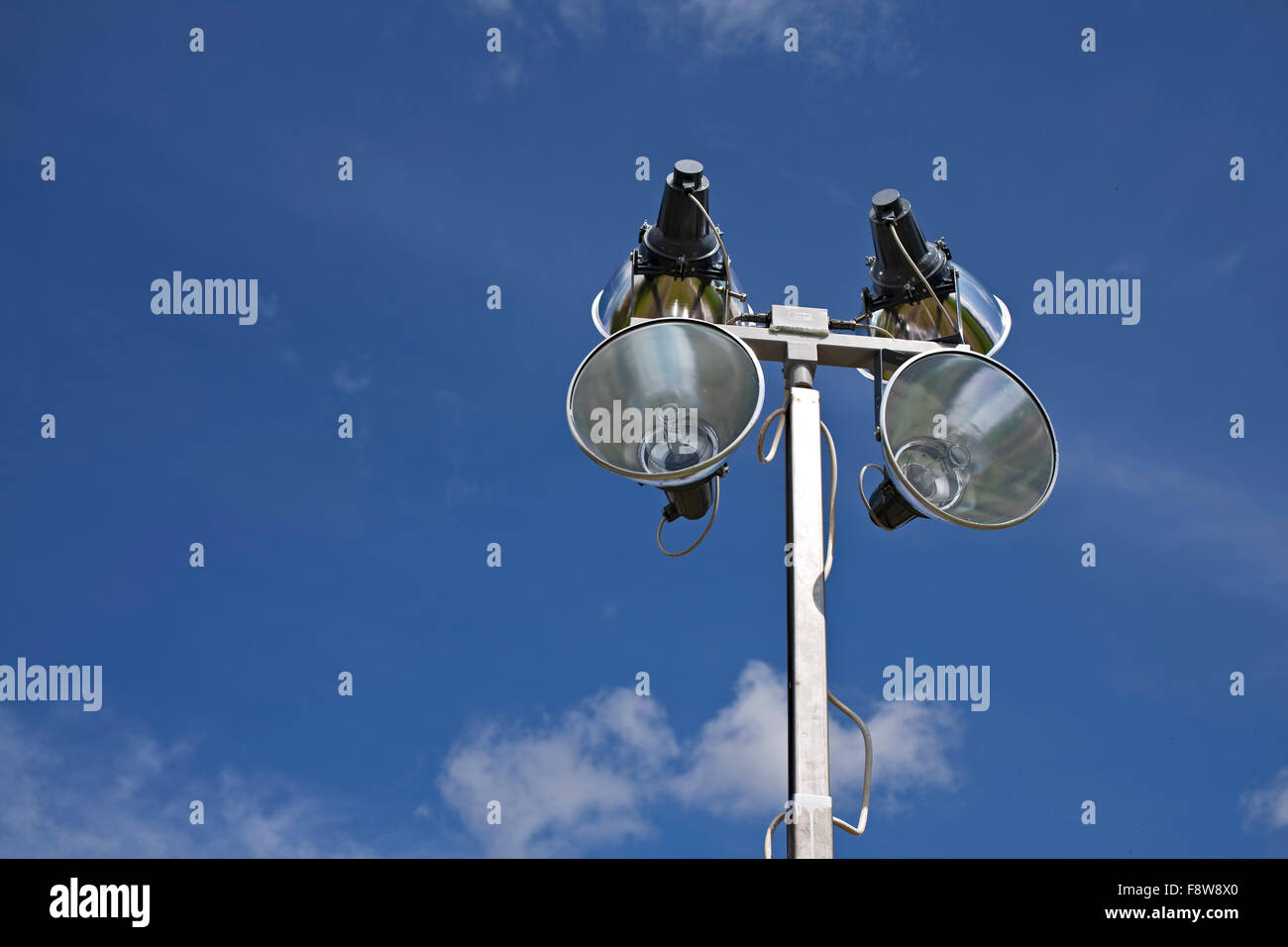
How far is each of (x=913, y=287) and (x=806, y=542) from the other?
6.13 ft

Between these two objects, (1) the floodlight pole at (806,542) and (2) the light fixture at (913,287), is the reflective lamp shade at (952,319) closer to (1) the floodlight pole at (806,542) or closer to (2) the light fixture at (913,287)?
(2) the light fixture at (913,287)

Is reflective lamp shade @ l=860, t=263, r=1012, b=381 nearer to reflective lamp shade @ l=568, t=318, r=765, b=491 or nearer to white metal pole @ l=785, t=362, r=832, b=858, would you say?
white metal pole @ l=785, t=362, r=832, b=858

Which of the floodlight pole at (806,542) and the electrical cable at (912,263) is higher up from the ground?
the electrical cable at (912,263)

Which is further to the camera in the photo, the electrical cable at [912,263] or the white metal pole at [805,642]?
the electrical cable at [912,263]

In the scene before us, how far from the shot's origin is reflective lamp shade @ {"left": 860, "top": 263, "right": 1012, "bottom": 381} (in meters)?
5.89

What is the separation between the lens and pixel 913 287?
19.1ft

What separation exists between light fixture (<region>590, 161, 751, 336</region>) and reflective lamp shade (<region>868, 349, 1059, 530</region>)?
1.03 metres

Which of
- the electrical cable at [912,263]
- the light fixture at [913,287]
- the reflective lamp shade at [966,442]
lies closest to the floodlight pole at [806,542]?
the reflective lamp shade at [966,442]

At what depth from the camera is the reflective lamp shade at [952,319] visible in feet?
19.3

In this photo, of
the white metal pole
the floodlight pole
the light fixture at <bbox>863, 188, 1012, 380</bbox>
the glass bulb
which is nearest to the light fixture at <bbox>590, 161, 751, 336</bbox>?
the floodlight pole
